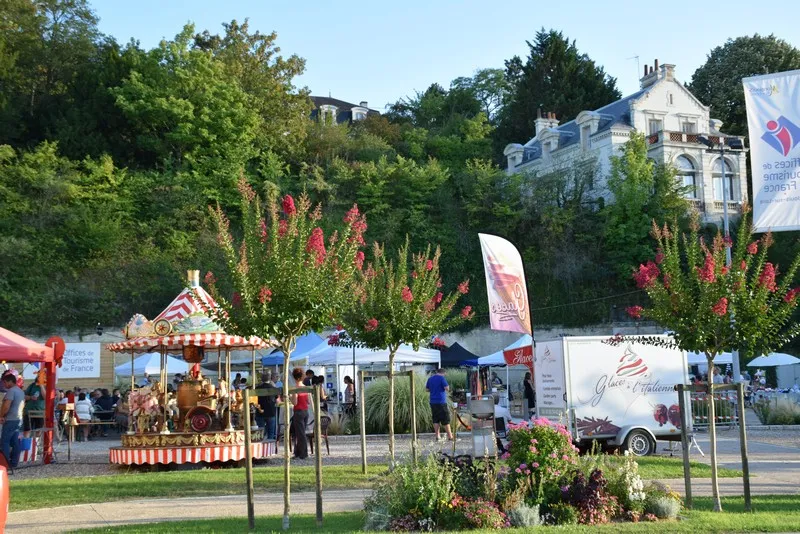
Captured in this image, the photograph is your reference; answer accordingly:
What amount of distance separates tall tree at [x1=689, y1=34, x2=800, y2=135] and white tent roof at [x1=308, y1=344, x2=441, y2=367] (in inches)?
1574

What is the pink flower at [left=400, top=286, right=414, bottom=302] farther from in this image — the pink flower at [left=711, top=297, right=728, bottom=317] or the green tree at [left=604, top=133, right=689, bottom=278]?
the green tree at [left=604, top=133, right=689, bottom=278]

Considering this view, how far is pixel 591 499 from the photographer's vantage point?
10.5 meters

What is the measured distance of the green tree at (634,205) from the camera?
48.4 m

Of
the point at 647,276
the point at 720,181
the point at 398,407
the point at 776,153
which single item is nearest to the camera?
the point at 647,276

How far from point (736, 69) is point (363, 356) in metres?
47.4

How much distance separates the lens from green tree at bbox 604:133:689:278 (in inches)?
1905

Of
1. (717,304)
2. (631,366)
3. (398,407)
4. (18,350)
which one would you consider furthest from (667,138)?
(717,304)

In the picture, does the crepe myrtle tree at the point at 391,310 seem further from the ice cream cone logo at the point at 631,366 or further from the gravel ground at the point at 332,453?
the ice cream cone logo at the point at 631,366

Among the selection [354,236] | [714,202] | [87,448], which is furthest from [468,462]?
[714,202]

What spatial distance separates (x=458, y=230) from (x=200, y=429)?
111 ft

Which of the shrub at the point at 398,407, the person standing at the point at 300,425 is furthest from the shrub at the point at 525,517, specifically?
the shrub at the point at 398,407

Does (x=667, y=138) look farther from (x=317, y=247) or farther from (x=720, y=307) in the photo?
(x=317, y=247)

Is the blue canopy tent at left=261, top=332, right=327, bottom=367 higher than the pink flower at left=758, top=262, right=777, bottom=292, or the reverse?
the pink flower at left=758, top=262, right=777, bottom=292

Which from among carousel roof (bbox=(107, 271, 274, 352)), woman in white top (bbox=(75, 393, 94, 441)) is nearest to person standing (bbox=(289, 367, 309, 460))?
carousel roof (bbox=(107, 271, 274, 352))
